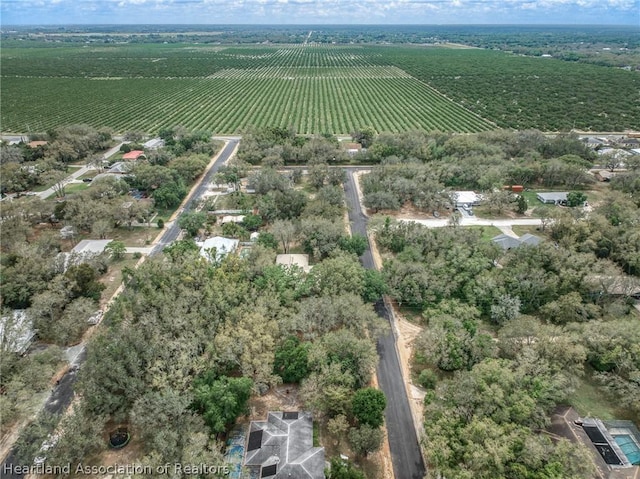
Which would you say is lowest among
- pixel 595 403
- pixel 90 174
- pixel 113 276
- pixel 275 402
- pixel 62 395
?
pixel 62 395

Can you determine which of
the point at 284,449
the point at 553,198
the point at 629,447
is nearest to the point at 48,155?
the point at 284,449

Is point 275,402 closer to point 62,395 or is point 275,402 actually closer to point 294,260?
point 62,395

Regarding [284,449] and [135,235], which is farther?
[135,235]

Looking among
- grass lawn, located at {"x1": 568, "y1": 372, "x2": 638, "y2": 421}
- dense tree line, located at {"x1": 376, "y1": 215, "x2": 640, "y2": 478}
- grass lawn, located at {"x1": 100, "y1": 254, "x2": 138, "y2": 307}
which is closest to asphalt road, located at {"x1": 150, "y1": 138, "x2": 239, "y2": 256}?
grass lawn, located at {"x1": 100, "y1": 254, "x2": 138, "y2": 307}

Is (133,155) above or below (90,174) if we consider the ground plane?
above

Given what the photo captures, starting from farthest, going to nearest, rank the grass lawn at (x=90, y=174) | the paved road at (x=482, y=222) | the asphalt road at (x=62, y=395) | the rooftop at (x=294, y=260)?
the grass lawn at (x=90, y=174) < the paved road at (x=482, y=222) < the rooftop at (x=294, y=260) < the asphalt road at (x=62, y=395)

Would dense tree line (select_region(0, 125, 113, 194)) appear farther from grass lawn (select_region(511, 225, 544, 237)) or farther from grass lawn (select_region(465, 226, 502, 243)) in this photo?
grass lawn (select_region(511, 225, 544, 237))

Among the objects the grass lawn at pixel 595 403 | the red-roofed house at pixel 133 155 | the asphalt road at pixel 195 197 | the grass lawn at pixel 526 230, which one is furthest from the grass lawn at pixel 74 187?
the grass lawn at pixel 595 403

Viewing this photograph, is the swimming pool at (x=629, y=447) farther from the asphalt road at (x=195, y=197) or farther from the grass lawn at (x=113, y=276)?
the asphalt road at (x=195, y=197)
